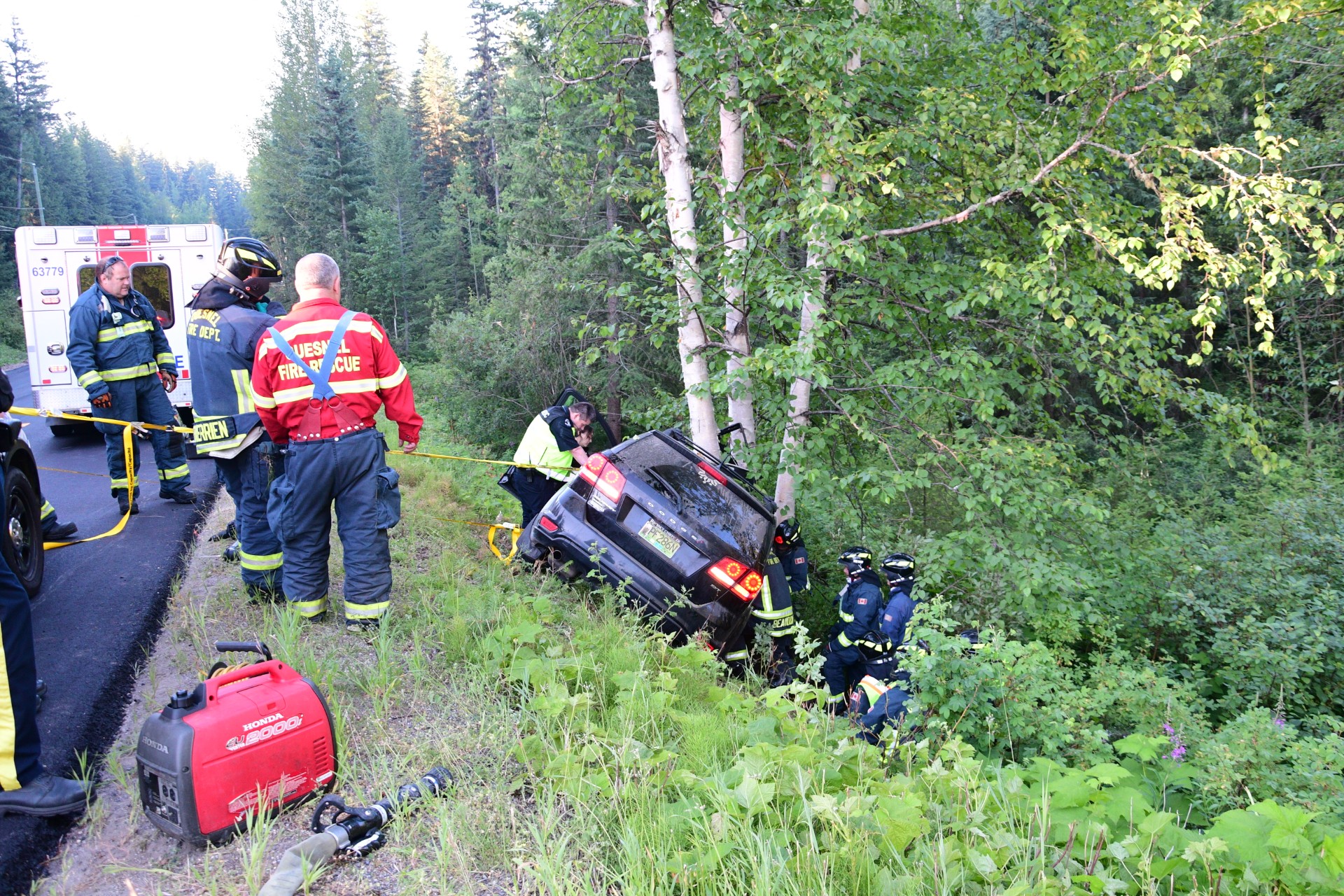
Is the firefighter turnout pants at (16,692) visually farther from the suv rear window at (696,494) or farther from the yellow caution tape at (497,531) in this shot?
the yellow caution tape at (497,531)

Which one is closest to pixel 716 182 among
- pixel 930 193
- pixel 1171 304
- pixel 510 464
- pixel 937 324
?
pixel 930 193

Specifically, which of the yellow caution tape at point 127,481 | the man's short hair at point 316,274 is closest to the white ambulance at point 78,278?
the yellow caution tape at point 127,481

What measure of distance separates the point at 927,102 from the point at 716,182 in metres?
1.86

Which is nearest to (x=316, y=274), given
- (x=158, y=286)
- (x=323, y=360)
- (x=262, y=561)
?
(x=323, y=360)

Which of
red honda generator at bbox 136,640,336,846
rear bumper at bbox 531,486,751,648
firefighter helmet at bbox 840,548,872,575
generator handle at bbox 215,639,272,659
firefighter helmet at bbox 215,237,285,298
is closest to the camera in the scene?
red honda generator at bbox 136,640,336,846

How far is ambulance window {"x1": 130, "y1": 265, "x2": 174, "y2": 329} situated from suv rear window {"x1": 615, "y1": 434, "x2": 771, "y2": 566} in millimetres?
8167

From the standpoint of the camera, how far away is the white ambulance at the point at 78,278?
10273 mm

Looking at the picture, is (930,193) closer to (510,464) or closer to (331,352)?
(510,464)

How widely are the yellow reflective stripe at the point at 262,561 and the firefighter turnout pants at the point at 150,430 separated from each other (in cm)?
282

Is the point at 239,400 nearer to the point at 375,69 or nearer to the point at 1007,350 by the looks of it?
the point at 1007,350

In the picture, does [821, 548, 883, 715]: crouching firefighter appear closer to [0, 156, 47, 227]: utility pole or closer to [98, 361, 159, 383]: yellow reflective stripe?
[98, 361, 159, 383]: yellow reflective stripe

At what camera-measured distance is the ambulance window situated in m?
10.7

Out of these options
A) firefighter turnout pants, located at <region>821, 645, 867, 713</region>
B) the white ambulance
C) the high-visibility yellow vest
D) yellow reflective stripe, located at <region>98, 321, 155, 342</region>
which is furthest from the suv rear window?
the white ambulance

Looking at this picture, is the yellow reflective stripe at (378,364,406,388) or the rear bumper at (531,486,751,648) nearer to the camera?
the yellow reflective stripe at (378,364,406,388)
